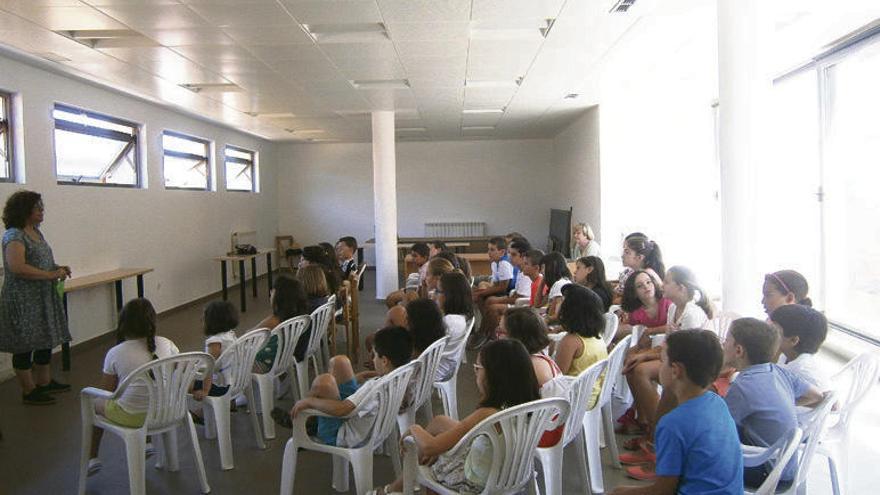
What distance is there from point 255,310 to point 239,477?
5763mm

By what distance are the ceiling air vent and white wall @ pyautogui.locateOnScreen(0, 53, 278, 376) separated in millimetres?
4854

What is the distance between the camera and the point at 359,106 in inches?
341

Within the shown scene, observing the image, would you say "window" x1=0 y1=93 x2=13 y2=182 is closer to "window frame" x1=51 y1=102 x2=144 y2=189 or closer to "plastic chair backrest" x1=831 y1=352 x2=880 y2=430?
"window frame" x1=51 y1=102 x2=144 y2=189

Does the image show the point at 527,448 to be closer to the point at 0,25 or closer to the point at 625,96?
the point at 0,25

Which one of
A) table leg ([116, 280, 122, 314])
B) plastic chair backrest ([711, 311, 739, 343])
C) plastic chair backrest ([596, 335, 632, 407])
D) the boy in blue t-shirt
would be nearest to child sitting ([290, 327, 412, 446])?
plastic chair backrest ([596, 335, 632, 407])

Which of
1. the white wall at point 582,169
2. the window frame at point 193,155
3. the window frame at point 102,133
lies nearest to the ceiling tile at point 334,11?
the window frame at point 102,133

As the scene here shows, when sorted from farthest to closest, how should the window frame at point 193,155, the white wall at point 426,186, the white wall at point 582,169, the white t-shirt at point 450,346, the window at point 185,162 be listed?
1. the white wall at point 426,186
2. the white wall at point 582,169
3. the window at point 185,162
4. the window frame at point 193,155
5. the white t-shirt at point 450,346

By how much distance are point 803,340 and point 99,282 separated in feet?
19.1

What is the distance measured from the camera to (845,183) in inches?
216

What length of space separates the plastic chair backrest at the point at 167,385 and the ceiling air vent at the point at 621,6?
3272 millimetres

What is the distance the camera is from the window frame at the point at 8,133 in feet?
18.8

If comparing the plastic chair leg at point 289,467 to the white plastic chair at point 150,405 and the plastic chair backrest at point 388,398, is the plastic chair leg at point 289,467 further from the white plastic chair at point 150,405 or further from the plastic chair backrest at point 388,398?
the white plastic chair at point 150,405

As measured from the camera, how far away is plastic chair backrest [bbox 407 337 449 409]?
127 inches

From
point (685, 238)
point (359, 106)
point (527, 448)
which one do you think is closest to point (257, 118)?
point (359, 106)
